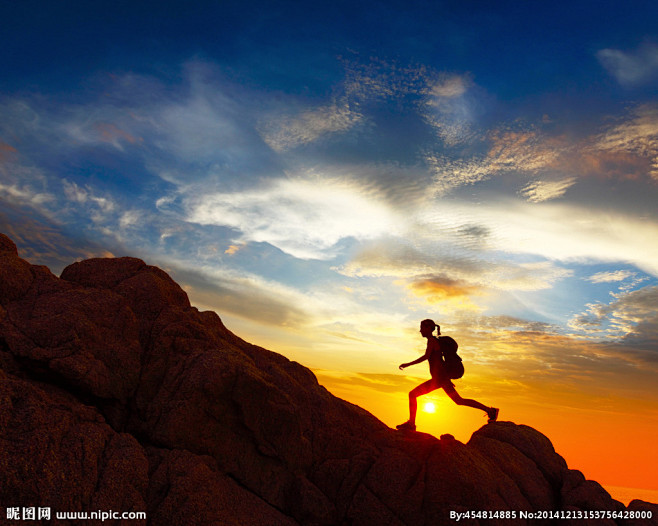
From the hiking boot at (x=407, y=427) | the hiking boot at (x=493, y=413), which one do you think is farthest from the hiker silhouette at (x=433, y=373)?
the hiking boot at (x=493, y=413)

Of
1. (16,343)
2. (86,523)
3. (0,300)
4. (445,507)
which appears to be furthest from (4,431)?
(445,507)

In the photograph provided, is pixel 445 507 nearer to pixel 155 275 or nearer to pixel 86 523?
pixel 86 523

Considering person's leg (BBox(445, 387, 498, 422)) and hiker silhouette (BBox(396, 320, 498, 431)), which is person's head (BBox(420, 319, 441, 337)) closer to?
hiker silhouette (BBox(396, 320, 498, 431))

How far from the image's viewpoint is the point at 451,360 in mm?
18609

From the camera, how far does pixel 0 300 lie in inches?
607

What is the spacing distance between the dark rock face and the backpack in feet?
9.20

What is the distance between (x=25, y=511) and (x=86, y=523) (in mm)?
1381

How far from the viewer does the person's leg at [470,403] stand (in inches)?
749

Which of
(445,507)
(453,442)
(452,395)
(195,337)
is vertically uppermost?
(195,337)

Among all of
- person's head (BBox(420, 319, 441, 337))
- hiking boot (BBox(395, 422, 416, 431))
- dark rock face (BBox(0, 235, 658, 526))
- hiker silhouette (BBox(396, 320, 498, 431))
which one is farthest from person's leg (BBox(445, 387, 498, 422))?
person's head (BBox(420, 319, 441, 337))

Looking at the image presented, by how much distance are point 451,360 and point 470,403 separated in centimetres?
272

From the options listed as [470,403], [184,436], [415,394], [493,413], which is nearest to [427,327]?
[415,394]

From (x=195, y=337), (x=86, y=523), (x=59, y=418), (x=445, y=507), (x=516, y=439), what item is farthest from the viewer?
(x=516, y=439)

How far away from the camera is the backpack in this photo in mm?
18594
